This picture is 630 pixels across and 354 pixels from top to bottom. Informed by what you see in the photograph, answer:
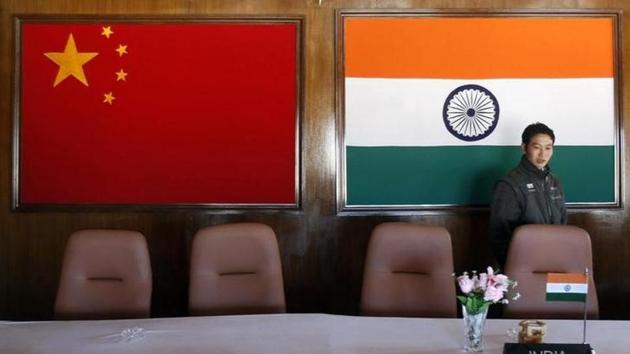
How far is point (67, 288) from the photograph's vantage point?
2.82 meters

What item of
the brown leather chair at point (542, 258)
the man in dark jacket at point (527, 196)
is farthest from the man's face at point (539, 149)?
the brown leather chair at point (542, 258)

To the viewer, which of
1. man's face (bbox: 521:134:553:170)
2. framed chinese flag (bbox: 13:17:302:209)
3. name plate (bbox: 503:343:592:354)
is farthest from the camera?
framed chinese flag (bbox: 13:17:302:209)

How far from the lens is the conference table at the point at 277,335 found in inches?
82.1

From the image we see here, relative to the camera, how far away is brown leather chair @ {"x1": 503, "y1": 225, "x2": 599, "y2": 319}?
274 cm

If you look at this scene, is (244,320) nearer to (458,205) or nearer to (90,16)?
(458,205)

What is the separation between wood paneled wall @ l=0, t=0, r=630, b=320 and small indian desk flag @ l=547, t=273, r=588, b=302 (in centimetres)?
175

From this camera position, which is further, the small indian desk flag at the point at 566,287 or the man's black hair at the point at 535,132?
the man's black hair at the point at 535,132

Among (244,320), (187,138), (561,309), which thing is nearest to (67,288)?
(244,320)

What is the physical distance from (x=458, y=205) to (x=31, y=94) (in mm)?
2701

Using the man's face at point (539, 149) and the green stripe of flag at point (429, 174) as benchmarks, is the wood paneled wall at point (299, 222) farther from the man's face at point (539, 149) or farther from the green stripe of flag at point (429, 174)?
the man's face at point (539, 149)

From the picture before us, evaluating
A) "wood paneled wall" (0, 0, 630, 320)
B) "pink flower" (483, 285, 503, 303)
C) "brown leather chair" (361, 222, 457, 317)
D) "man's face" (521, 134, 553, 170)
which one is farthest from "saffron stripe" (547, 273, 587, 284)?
"wood paneled wall" (0, 0, 630, 320)

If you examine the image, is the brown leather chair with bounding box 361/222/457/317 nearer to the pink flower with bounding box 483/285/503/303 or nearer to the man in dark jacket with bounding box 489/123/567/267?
the man in dark jacket with bounding box 489/123/567/267

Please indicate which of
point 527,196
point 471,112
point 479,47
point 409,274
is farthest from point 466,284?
point 479,47

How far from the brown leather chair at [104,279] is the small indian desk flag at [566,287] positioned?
5.76ft
